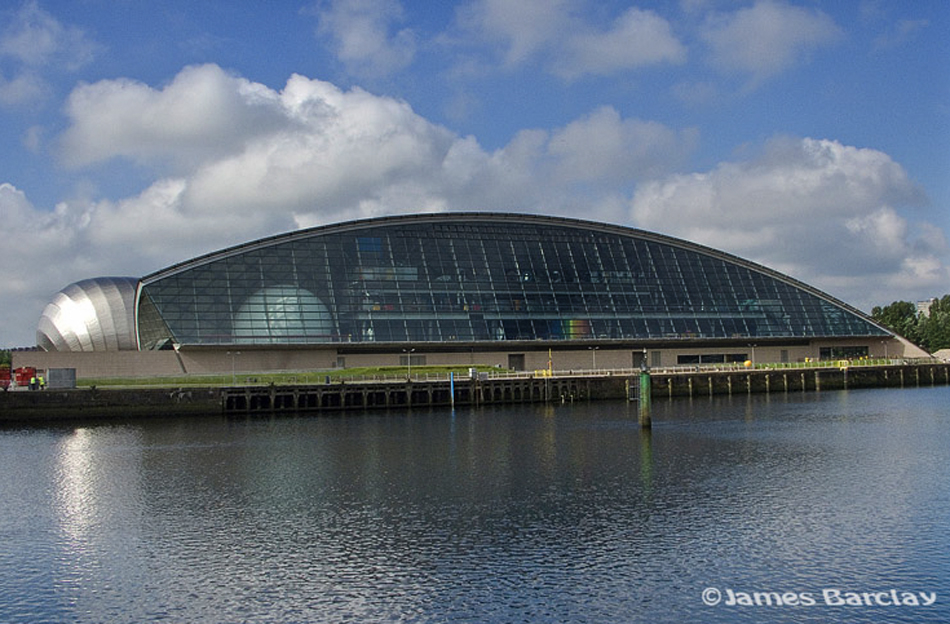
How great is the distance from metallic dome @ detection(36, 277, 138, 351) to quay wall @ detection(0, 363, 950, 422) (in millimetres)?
22816

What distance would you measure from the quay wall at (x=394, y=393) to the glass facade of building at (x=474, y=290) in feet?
49.9

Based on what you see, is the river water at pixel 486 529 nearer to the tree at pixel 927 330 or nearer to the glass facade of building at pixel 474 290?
the glass facade of building at pixel 474 290

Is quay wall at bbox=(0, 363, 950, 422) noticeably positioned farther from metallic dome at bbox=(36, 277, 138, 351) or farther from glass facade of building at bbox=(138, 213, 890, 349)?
metallic dome at bbox=(36, 277, 138, 351)

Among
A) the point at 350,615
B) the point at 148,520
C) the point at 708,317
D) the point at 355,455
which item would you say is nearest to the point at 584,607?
the point at 350,615

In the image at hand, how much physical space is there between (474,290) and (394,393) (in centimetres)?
2817

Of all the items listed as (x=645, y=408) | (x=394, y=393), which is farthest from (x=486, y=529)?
(x=394, y=393)

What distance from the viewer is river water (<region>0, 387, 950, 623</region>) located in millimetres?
23594

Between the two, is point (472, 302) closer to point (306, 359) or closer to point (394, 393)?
point (306, 359)

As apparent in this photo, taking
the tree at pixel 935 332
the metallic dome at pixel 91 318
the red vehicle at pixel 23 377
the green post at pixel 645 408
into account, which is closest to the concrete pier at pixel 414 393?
the green post at pixel 645 408

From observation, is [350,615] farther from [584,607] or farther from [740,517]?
[740,517]

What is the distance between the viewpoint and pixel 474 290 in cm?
10988

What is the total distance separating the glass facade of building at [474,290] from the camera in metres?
99.2

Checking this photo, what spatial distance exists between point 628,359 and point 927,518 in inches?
3254

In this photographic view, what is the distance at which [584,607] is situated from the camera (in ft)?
75.5
